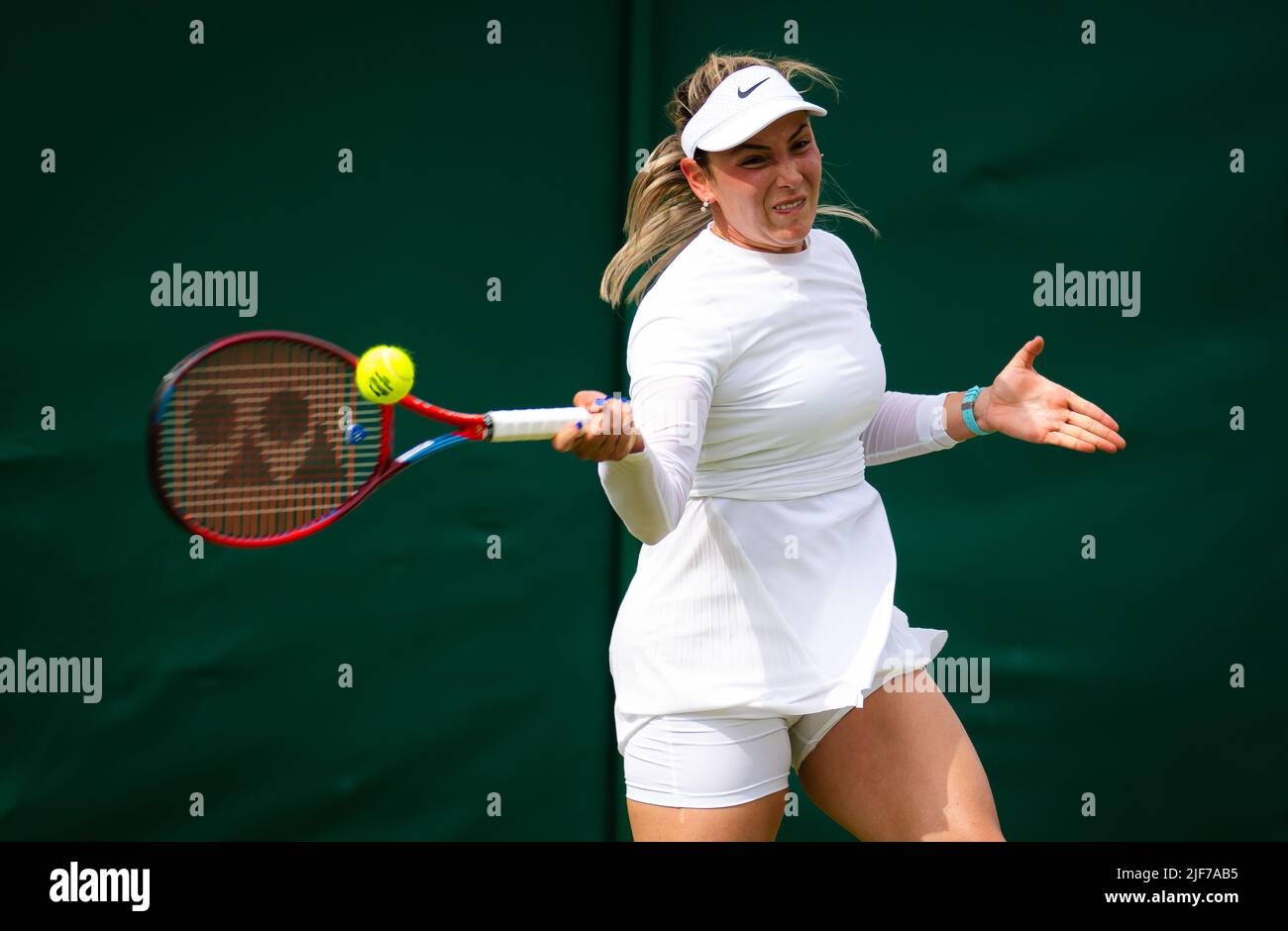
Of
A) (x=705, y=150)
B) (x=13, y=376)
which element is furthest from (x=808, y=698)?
(x=13, y=376)

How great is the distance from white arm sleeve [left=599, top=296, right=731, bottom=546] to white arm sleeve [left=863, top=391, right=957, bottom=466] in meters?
0.58

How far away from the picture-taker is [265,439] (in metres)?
2.61

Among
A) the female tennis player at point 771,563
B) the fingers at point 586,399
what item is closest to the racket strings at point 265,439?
the fingers at point 586,399

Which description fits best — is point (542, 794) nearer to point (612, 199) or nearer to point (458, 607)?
point (458, 607)

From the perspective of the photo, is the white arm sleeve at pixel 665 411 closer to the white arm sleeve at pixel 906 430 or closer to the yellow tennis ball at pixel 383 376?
the yellow tennis ball at pixel 383 376

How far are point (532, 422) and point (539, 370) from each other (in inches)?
66.3

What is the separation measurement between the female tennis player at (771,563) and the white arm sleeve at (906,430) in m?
0.25

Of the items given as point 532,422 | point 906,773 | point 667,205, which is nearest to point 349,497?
point 532,422

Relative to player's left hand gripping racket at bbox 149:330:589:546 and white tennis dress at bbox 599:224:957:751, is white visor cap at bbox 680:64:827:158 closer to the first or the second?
white tennis dress at bbox 599:224:957:751

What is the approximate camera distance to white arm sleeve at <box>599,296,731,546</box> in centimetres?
245

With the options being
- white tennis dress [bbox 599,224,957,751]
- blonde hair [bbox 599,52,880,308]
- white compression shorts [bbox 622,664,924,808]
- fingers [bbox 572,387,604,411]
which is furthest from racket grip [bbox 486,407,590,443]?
blonde hair [bbox 599,52,880,308]

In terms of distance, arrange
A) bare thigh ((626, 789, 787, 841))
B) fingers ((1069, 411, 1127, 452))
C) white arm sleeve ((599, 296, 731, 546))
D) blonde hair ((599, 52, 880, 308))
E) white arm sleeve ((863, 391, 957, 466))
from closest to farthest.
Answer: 1. white arm sleeve ((599, 296, 731, 546))
2. bare thigh ((626, 789, 787, 841))
3. fingers ((1069, 411, 1127, 452))
4. blonde hair ((599, 52, 880, 308))
5. white arm sleeve ((863, 391, 957, 466))

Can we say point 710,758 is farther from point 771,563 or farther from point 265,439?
point 265,439

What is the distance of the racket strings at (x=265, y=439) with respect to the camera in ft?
8.31
